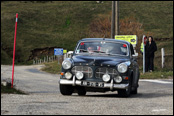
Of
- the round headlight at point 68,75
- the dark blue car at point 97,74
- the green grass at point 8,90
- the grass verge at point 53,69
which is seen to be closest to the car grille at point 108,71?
the dark blue car at point 97,74

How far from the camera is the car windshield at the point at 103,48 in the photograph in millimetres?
14469

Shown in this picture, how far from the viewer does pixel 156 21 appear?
324ft

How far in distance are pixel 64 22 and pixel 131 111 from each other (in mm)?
95769

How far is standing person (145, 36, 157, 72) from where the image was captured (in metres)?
26.1

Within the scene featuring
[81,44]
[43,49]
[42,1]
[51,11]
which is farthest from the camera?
[42,1]

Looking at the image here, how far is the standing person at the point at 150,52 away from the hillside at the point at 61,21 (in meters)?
50.2

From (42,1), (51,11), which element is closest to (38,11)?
(51,11)

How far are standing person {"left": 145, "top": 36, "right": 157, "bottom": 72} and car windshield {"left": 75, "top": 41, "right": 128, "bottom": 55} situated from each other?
37.1 feet

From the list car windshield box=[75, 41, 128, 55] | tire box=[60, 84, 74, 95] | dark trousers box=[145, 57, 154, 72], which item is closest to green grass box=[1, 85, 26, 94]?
tire box=[60, 84, 74, 95]

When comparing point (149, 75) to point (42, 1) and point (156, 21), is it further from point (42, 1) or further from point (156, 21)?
point (42, 1)

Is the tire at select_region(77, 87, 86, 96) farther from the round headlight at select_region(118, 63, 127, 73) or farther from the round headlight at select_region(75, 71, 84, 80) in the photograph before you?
the round headlight at select_region(118, 63, 127, 73)

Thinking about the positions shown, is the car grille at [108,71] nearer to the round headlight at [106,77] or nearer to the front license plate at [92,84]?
→ the round headlight at [106,77]

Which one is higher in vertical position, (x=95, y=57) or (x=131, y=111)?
(x=95, y=57)

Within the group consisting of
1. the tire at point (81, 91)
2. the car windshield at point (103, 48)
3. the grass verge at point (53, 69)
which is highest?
the car windshield at point (103, 48)
